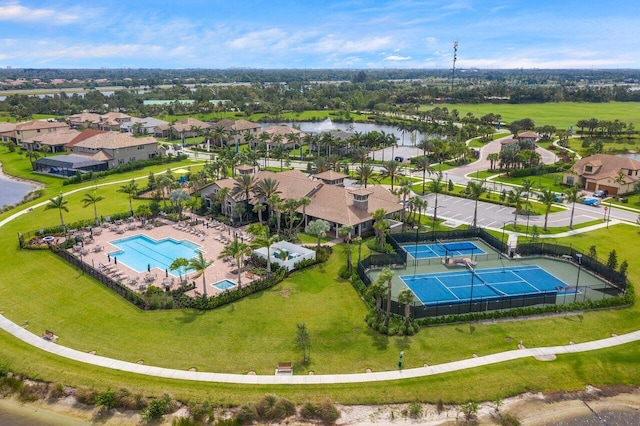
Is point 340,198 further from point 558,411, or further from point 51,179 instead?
point 51,179

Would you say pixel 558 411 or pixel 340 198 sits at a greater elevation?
pixel 340 198

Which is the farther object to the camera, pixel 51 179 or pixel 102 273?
pixel 51 179

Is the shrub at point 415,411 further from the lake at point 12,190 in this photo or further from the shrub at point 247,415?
the lake at point 12,190

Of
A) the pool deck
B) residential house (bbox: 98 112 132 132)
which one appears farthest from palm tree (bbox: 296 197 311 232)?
residential house (bbox: 98 112 132 132)

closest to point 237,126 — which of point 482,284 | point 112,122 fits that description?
point 112,122

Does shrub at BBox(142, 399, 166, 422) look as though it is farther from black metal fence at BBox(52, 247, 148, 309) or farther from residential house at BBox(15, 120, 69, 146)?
residential house at BBox(15, 120, 69, 146)

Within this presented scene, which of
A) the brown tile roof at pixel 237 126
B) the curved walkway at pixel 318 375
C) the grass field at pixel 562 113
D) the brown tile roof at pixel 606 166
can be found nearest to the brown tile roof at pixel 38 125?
the brown tile roof at pixel 237 126

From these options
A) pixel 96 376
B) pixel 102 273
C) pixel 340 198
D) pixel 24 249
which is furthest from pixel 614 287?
pixel 24 249
